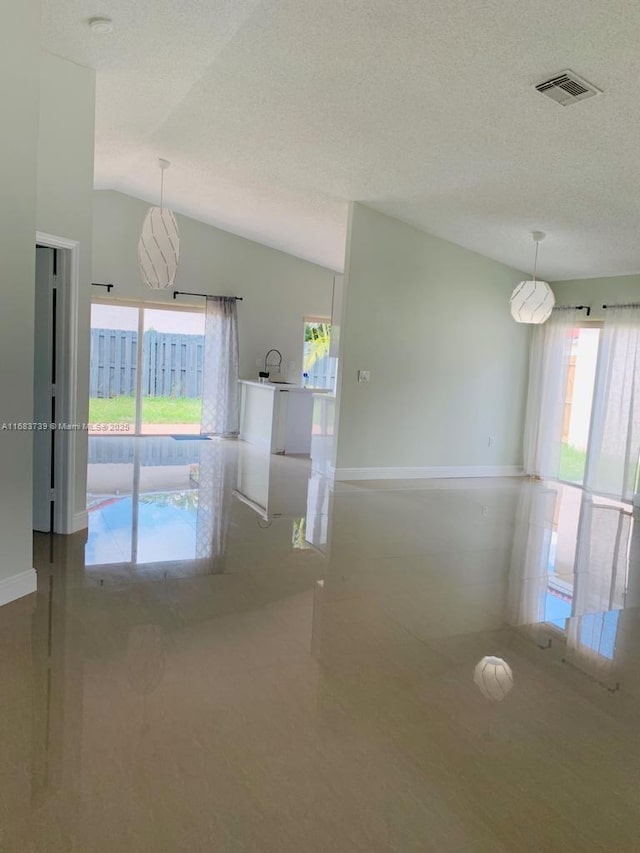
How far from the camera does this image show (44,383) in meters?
4.11

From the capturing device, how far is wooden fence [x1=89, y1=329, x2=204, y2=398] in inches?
337

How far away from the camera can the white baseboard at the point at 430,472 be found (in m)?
6.73

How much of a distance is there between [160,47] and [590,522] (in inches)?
200

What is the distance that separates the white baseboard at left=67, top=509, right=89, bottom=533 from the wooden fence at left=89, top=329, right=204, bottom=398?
4.51 meters

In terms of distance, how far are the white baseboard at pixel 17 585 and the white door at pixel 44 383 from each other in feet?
3.57

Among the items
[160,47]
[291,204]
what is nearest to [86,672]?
[160,47]

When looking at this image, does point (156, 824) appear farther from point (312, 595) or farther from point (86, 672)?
point (312, 595)

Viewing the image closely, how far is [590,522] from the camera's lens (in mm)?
5594

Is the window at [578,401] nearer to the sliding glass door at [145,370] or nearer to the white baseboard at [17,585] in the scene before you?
the sliding glass door at [145,370]

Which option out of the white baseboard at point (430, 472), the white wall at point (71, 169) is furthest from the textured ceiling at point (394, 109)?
the white baseboard at point (430, 472)

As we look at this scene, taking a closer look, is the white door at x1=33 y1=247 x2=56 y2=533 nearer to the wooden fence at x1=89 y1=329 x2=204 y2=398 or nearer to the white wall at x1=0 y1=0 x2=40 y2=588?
the white wall at x1=0 y1=0 x2=40 y2=588

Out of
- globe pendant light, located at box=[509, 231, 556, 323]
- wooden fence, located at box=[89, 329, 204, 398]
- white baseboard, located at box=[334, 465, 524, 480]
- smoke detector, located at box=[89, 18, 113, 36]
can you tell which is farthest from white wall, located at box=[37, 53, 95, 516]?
wooden fence, located at box=[89, 329, 204, 398]

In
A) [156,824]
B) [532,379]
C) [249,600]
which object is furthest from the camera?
[532,379]

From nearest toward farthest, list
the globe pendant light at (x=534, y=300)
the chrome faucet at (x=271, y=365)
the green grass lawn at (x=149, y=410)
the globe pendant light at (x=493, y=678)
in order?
the globe pendant light at (x=493, y=678) < the globe pendant light at (x=534, y=300) < the green grass lawn at (x=149, y=410) < the chrome faucet at (x=271, y=365)
